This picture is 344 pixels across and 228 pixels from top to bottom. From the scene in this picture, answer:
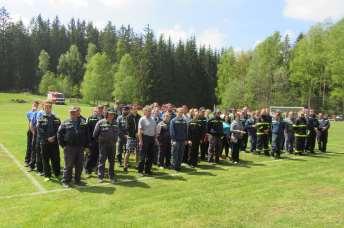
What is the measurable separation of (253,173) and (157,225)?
21.5 ft

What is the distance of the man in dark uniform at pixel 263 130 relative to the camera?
62.7 feet

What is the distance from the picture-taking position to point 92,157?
13.7m

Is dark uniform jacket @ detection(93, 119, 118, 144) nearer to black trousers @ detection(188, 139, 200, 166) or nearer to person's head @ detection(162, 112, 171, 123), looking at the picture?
person's head @ detection(162, 112, 171, 123)

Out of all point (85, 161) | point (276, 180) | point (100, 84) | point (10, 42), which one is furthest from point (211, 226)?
point (10, 42)

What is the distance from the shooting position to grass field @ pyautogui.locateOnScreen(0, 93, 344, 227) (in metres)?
9.06

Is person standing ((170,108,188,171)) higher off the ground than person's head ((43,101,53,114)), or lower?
lower

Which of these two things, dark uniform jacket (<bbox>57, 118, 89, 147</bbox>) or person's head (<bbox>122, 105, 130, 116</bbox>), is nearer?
dark uniform jacket (<bbox>57, 118, 89, 147</bbox>)

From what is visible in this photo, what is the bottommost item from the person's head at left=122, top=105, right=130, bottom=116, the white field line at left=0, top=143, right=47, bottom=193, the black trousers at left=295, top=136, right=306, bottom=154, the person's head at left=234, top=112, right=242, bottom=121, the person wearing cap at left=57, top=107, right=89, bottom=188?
the white field line at left=0, top=143, right=47, bottom=193

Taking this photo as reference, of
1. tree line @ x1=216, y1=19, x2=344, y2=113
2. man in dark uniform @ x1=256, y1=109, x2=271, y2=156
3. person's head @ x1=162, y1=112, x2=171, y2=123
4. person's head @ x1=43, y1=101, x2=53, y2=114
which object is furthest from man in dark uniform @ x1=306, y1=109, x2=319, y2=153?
tree line @ x1=216, y1=19, x2=344, y2=113

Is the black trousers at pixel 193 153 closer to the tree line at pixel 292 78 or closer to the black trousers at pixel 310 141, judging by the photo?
the black trousers at pixel 310 141

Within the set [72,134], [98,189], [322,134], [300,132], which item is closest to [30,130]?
[72,134]

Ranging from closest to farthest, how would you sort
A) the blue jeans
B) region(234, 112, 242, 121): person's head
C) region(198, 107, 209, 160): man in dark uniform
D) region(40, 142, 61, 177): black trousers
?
region(40, 142, 61, 177): black trousers → the blue jeans → region(198, 107, 209, 160): man in dark uniform → region(234, 112, 242, 121): person's head

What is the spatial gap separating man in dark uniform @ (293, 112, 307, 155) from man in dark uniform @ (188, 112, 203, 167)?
5598 mm

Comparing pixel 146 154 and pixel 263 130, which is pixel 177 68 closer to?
pixel 263 130
